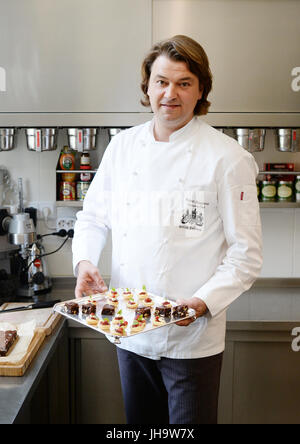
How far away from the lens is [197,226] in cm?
143

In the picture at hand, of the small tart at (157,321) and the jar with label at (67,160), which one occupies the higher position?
the jar with label at (67,160)

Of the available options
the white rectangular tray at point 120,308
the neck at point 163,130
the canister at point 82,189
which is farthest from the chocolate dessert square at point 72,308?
the canister at point 82,189

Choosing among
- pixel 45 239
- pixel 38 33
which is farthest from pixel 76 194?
pixel 38 33

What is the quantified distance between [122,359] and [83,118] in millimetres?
Result: 970

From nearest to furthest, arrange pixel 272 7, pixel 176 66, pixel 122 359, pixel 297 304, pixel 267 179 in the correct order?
1. pixel 176 66
2. pixel 122 359
3. pixel 272 7
4. pixel 297 304
5. pixel 267 179

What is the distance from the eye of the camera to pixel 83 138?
2.13 m

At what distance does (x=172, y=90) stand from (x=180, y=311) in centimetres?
59

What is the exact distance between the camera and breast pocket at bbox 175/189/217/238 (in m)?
1.42

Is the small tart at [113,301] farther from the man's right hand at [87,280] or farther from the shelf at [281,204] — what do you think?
the shelf at [281,204]

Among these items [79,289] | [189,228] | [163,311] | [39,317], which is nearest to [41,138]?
[39,317]

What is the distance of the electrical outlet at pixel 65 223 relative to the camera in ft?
7.90

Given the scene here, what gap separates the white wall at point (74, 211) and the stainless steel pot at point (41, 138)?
21 centimetres

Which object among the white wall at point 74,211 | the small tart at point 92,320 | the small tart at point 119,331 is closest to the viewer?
the small tart at point 119,331
